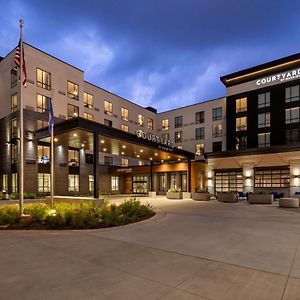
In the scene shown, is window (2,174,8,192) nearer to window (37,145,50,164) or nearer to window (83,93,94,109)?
window (37,145,50,164)

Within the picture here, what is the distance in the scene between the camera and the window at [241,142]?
43816 mm

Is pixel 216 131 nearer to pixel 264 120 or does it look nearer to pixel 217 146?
pixel 217 146

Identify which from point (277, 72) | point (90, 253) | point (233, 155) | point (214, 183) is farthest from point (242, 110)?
point (90, 253)

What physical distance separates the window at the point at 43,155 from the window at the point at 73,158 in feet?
11.9

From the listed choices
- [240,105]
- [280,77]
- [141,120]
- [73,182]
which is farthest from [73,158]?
[280,77]

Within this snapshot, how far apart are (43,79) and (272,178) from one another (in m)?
34.4

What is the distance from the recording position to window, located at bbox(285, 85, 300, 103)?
3941 cm

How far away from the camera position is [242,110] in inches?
1747

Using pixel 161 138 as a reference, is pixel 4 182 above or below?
below

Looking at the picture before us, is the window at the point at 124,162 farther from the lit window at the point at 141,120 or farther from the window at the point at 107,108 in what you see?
the window at the point at 107,108

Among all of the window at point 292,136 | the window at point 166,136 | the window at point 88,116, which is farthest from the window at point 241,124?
the window at point 88,116

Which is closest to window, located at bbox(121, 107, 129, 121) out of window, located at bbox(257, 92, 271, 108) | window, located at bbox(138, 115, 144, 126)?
window, located at bbox(138, 115, 144, 126)

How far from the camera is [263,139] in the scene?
42.1 meters

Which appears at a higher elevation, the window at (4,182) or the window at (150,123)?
the window at (150,123)
